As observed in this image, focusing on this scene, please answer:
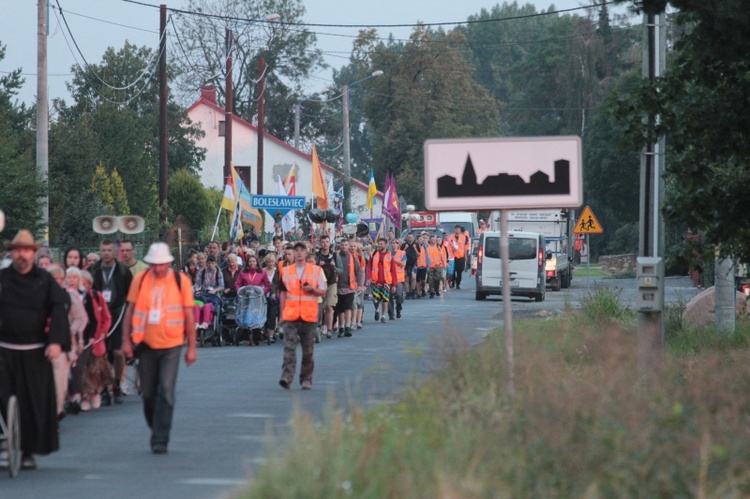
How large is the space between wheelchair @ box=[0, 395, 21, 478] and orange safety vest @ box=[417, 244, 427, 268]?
30.4 m

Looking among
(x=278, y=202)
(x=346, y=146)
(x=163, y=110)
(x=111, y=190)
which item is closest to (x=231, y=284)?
(x=278, y=202)

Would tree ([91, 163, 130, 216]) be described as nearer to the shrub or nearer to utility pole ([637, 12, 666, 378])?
utility pole ([637, 12, 666, 378])

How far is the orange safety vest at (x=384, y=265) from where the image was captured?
3067cm

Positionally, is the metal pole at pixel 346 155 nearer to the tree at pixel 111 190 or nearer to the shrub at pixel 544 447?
the tree at pixel 111 190

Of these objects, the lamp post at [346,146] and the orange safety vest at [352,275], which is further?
the lamp post at [346,146]

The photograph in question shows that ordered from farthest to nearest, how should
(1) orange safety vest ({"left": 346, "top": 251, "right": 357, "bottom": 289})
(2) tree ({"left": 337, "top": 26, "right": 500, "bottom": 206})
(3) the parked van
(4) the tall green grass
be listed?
(2) tree ({"left": 337, "top": 26, "right": 500, "bottom": 206})
(3) the parked van
(1) orange safety vest ({"left": 346, "top": 251, "right": 357, "bottom": 289})
(4) the tall green grass

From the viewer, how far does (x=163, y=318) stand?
38.2 ft

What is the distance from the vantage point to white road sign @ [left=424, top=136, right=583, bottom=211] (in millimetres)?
11016

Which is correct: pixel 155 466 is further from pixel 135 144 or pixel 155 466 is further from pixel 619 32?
pixel 619 32

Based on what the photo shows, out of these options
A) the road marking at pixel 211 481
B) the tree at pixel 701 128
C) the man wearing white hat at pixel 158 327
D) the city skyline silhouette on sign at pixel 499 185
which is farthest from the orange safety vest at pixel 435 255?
the road marking at pixel 211 481

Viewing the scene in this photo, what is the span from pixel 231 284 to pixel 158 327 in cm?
1330

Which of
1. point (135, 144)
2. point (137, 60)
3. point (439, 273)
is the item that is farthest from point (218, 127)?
point (439, 273)

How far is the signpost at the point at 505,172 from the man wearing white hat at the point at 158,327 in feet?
7.75

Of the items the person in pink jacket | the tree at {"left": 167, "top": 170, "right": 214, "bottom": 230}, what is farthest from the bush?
the tree at {"left": 167, "top": 170, "right": 214, "bottom": 230}
